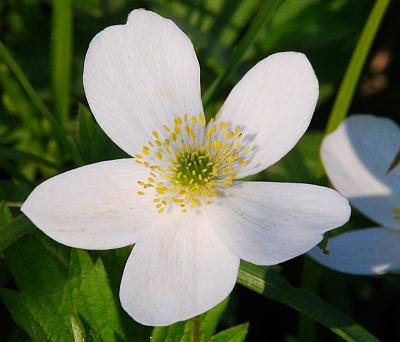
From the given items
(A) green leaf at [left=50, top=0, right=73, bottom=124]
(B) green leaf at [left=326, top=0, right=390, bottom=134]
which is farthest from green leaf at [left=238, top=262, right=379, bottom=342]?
(A) green leaf at [left=50, top=0, right=73, bottom=124]

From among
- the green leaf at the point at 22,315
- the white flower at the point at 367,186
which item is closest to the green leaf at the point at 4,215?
the green leaf at the point at 22,315

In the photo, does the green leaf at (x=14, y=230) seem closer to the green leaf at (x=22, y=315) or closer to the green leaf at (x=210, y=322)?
the green leaf at (x=22, y=315)

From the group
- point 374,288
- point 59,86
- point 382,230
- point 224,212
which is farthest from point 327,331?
point 59,86

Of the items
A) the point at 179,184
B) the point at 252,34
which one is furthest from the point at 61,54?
the point at 179,184

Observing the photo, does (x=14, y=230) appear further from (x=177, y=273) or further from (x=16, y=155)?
(x=16, y=155)

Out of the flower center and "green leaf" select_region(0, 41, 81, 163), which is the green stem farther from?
"green leaf" select_region(0, 41, 81, 163)

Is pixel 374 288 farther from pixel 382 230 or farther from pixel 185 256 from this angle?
pixel 185 256

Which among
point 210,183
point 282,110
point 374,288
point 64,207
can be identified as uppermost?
point 282,110
